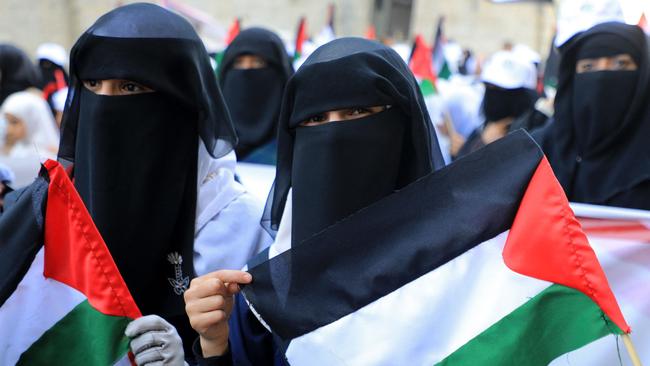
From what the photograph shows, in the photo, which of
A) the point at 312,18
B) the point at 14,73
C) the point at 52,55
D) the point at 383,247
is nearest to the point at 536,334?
the point at 383,247

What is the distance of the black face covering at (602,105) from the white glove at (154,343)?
2.51 metres

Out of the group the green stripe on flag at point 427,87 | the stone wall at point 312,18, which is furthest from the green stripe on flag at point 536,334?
the stone wall at point 312,18

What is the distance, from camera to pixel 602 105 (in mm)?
3826

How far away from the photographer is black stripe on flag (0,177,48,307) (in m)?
2.08

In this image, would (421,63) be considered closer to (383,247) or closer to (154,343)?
(383,247)

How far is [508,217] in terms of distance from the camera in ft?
6.41

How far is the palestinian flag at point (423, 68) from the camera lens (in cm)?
751

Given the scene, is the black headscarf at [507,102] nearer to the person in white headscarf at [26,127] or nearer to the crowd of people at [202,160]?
the person in white headscarf at [26,127]

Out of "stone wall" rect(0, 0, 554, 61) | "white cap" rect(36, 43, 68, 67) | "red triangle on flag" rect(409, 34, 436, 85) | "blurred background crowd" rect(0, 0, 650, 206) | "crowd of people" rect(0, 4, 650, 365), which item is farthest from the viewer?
"stone wall" rect(0, 0, 554, 61)

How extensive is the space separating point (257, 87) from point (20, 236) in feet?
10.1

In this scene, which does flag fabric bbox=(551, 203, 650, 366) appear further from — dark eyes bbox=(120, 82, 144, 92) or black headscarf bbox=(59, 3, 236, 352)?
dark eyes bbox=(120, 82, 144, 92)

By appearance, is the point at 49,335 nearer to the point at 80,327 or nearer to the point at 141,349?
the point at 80,327

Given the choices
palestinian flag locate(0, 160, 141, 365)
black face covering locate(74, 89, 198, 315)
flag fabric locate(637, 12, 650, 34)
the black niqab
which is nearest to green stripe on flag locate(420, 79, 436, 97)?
flag fabric locate(637, 12, 650, 34)

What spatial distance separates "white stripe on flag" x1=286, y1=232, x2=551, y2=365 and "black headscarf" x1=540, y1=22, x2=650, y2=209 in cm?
191
